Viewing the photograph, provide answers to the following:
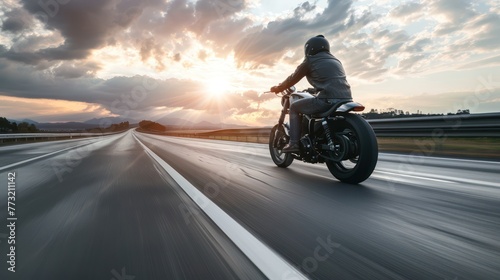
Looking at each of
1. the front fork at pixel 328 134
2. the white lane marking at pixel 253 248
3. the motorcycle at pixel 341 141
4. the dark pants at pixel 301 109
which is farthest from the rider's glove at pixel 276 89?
the white lane marking at pixel 253 248

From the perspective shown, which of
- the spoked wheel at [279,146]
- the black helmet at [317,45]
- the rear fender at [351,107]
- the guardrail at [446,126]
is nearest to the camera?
the rear fender at [351,107]

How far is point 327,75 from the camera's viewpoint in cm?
492

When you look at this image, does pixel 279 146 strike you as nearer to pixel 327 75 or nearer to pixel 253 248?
pixel 327 75

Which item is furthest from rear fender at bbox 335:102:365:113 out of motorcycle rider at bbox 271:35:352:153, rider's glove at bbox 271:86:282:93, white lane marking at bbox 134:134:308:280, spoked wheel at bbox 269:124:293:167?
white lane marking at bbox 134:134:308:280

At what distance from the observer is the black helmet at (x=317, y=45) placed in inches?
204

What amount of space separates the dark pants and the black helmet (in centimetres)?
75

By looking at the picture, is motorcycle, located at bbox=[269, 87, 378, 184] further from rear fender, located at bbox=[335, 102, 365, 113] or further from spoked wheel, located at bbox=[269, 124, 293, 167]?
spoked wheel, located at bbox=[269, 124, 293, 167]

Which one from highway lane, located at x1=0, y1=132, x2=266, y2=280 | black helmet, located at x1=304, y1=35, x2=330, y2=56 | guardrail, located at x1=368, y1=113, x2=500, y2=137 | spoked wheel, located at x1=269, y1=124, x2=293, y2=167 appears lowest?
highway lane, located at x1=0, y1=132, x2=266, y2=280

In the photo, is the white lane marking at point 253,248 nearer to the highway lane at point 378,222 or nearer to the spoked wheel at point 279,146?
the highway lane at point 378,222

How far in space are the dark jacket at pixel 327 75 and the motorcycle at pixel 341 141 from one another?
0.25 m

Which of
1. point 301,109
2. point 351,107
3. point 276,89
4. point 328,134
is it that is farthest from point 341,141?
point 276,89

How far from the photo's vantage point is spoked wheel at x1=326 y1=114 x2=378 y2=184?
421cm

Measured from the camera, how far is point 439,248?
6.88 ft

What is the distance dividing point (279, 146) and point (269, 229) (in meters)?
4.21
